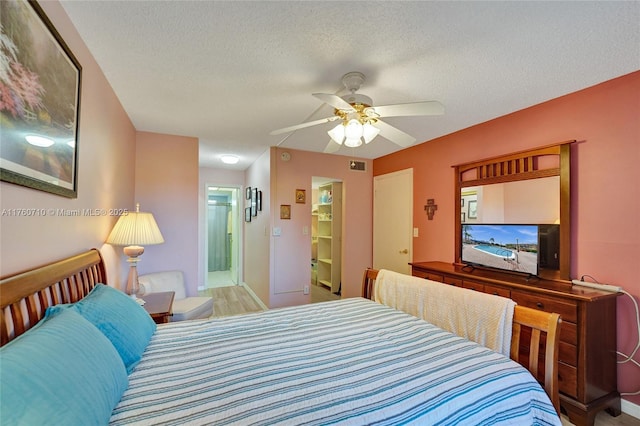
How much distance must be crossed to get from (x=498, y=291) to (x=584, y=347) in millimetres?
591

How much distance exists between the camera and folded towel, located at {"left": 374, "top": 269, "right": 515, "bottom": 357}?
1542mm

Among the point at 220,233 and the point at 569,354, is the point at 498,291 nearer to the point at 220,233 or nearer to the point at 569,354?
the point at 569,354

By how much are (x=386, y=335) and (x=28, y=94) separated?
1.97 m

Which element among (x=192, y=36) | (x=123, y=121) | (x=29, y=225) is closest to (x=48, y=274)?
(x=29, y=225)

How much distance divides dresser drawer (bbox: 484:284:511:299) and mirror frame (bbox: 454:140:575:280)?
38 cm

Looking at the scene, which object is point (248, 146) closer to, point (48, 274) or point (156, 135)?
point (156, 135)

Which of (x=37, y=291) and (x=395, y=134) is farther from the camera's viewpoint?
(x=395, y=134)

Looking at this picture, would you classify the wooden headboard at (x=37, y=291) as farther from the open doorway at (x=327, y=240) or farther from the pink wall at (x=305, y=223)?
the open doorway at (x=327, y=240)

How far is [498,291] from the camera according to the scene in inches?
90.5

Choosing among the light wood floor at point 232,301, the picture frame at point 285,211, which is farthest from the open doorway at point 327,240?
the light wood floor at point 232,301

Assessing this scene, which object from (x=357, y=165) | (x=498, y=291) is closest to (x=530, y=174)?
(x=498, y=291)

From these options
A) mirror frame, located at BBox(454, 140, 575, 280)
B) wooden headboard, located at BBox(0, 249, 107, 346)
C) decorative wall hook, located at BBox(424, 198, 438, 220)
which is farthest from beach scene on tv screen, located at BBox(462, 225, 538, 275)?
wooden headboard, located at BBox(0, 249, 107, 346)

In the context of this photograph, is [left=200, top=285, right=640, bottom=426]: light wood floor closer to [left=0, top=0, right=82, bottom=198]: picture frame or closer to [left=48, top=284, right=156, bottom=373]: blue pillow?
[left=48, top=284, right=156, bottom=373]: blue pillow

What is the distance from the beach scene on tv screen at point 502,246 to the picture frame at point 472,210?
0.13m
